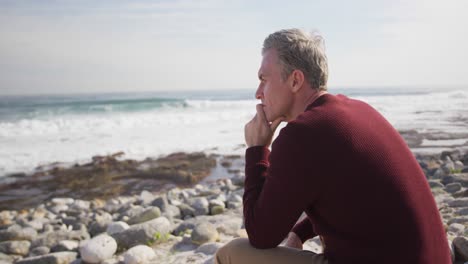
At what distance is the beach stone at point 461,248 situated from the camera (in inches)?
127

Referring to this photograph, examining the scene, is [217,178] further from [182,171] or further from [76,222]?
[76,222]

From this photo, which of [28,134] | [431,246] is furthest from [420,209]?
[28,134]

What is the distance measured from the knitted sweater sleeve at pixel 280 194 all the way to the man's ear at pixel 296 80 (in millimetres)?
414

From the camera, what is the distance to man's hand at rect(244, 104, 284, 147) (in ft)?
7.27

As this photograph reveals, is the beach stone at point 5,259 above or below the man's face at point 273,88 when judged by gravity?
below

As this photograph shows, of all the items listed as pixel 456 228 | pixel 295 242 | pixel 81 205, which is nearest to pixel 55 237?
pixel 81 205

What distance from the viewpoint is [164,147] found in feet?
46.3

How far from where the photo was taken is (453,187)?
6672 mm

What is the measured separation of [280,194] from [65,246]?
4317 mm

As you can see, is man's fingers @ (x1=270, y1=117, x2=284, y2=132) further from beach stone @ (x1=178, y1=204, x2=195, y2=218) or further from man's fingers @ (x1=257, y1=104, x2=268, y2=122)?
beach stone @ (x1=178, y1=204, x2=195, y2=218)

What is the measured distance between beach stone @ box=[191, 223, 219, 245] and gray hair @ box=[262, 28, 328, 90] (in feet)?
9.90

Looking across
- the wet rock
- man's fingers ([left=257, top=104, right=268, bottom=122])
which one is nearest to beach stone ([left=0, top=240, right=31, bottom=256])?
the wet rock

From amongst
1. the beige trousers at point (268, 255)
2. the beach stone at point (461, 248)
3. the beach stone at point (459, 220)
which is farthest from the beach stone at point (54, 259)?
the beach stone at point (459, 220)

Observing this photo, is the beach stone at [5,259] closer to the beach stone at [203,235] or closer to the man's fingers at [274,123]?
the beach stone at [203,235]
